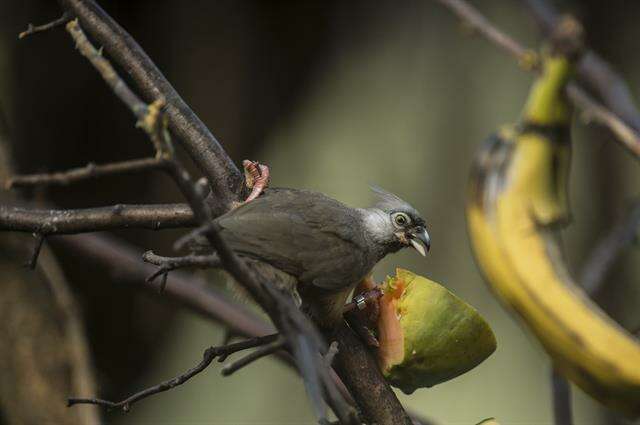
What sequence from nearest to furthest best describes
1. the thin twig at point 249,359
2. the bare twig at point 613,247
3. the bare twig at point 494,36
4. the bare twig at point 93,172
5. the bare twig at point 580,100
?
the bare twig at point 93,172 < the thin twig at point 249,359 < the bare twig at point 580,100 < the bare twig at point 494,36 < the bare twig at point 613,247

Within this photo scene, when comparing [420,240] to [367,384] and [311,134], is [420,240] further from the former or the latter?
[311,134]

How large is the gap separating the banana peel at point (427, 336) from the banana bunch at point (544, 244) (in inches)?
5.8

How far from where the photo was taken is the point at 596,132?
4547mm

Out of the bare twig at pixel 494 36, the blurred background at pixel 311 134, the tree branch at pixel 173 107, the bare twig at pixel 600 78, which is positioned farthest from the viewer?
the blurred background at pixel 311 134

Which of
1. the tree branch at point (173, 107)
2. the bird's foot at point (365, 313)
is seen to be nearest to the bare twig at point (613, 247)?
the bird's foot at point (365, 313)

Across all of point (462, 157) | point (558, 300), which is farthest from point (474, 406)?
point (558, 300)

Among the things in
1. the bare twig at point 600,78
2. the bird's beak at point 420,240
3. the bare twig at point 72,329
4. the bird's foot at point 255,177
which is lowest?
the bare twig at point 72,329

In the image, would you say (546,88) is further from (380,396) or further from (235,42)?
(235,42)

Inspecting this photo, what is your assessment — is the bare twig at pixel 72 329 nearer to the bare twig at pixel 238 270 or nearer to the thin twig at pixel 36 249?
the thin twig at pixel 36 249

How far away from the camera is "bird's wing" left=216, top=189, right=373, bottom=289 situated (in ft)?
5.88

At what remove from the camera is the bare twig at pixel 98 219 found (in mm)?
1616

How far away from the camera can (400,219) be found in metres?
2.21

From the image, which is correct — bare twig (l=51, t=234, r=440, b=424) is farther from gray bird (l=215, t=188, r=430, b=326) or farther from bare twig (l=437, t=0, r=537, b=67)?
bare twig (l=437, t=0, r=537, b=67)

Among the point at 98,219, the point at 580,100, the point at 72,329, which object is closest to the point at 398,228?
the point at 580,100
